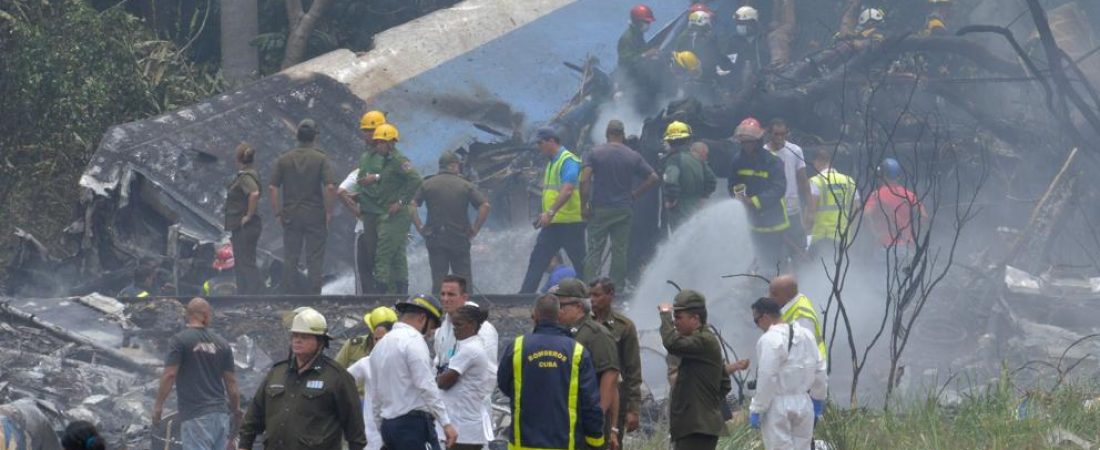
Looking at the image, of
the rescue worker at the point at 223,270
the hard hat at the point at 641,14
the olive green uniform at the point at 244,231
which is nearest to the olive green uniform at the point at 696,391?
the olive green uniform at the point at 244,231

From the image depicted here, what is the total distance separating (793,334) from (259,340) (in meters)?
5.48

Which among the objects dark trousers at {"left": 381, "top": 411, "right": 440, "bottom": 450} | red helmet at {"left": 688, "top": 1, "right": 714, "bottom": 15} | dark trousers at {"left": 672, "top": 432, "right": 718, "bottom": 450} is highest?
red helmet at {"left": 688, "top": 1, "right": 714, "bottom": 15}

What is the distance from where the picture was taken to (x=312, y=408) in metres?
7.06

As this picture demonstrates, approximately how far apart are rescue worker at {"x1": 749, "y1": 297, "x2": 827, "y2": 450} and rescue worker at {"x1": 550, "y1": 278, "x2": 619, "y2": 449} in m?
0.90

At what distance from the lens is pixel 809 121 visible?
57.0 feet

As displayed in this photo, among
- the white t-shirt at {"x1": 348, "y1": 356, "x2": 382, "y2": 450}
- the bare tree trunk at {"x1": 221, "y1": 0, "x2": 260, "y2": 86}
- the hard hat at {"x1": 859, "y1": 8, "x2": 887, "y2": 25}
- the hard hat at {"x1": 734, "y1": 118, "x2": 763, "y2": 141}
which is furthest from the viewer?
the hard hat at {"x1": 859, "y1": 8, "x2": 887, "y2": 25}

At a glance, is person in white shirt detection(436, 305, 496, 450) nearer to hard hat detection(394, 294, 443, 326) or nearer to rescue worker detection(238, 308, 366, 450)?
hard hat detection(394, 294, 443, 326)

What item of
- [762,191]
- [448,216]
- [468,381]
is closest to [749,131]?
[762,191]

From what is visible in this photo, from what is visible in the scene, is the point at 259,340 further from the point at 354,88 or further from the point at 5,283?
the point at 354,88

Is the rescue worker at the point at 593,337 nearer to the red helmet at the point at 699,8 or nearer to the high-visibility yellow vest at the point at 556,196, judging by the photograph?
the high-visibility yellow vest at the point at 556,196

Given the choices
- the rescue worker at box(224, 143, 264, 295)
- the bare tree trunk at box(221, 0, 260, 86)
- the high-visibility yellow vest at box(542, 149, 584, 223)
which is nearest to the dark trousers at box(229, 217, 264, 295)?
the rescue worker at box(224, 143, 264, 295)

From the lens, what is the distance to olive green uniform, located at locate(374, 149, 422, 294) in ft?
44.5

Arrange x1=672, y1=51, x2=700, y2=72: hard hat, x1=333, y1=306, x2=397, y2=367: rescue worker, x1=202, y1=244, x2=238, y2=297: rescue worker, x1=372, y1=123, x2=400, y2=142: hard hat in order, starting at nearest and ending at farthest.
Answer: x1=333, y1=306, x2=397, y2=367: rescue worker < x1=372, y1=123, x2=400, y2=142: hard hat < x1=202, y1=244, x2=238, y2=297: rescue worker < x1=672, y1=51, x2=700, y2=72: hard hat

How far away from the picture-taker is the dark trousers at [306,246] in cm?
1389
